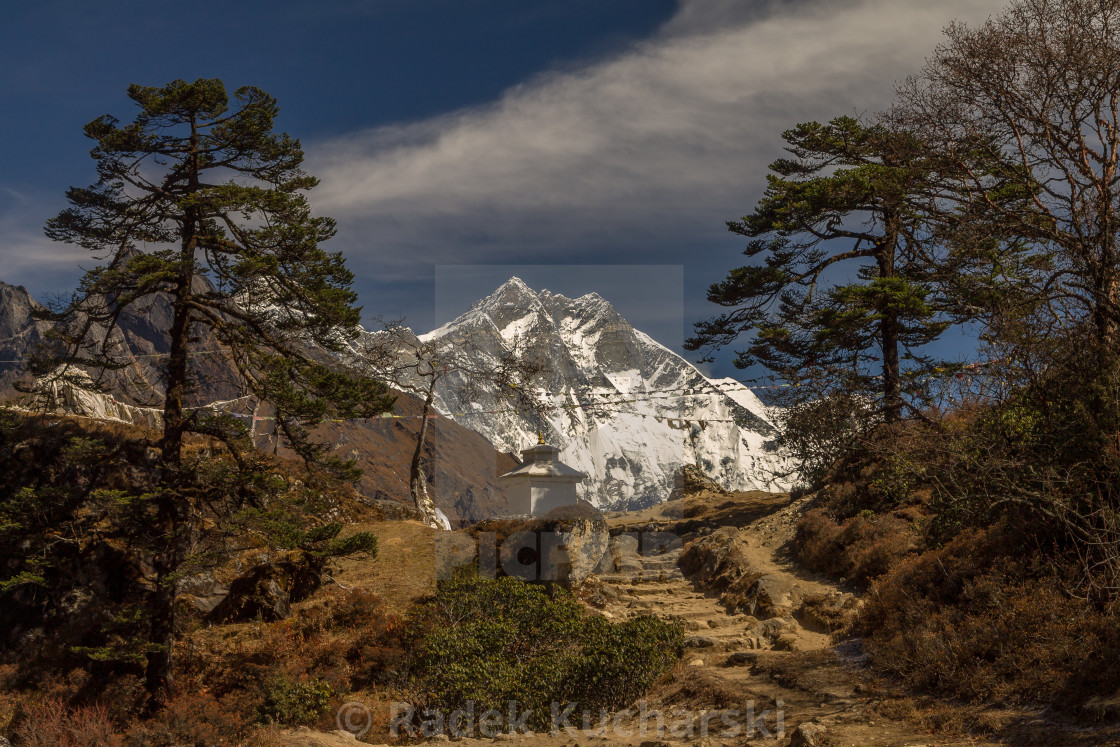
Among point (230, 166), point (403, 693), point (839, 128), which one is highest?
point (839, 128)

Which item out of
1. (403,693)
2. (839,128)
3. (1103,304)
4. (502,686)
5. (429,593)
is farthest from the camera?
→ (839,128)

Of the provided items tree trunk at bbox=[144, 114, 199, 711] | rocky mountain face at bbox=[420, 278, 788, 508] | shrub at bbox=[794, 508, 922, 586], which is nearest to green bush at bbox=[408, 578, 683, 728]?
tree trunk at bbox=[144, 114, 199, 711]

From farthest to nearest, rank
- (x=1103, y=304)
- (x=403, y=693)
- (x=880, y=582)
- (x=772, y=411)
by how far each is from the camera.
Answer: (x=772, y=411), (x=880, y=582), (x=403, y=693), (x=1103, y=304)

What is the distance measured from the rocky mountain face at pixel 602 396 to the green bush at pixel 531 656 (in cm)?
1032

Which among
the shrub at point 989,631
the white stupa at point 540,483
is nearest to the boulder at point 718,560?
the white stupa at point 540,483

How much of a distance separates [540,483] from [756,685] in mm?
12203

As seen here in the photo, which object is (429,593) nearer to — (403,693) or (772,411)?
(403,693)

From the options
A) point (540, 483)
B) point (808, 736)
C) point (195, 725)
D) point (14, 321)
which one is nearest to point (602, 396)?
point (540, 483)

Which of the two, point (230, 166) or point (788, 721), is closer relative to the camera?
point (788, 721)

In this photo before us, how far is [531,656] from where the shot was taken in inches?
463

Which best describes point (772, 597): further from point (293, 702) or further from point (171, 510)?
point (171, 510)

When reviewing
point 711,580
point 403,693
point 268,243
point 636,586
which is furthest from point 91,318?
point 711,580

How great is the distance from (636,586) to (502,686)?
852 cm

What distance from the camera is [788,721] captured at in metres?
8.36
